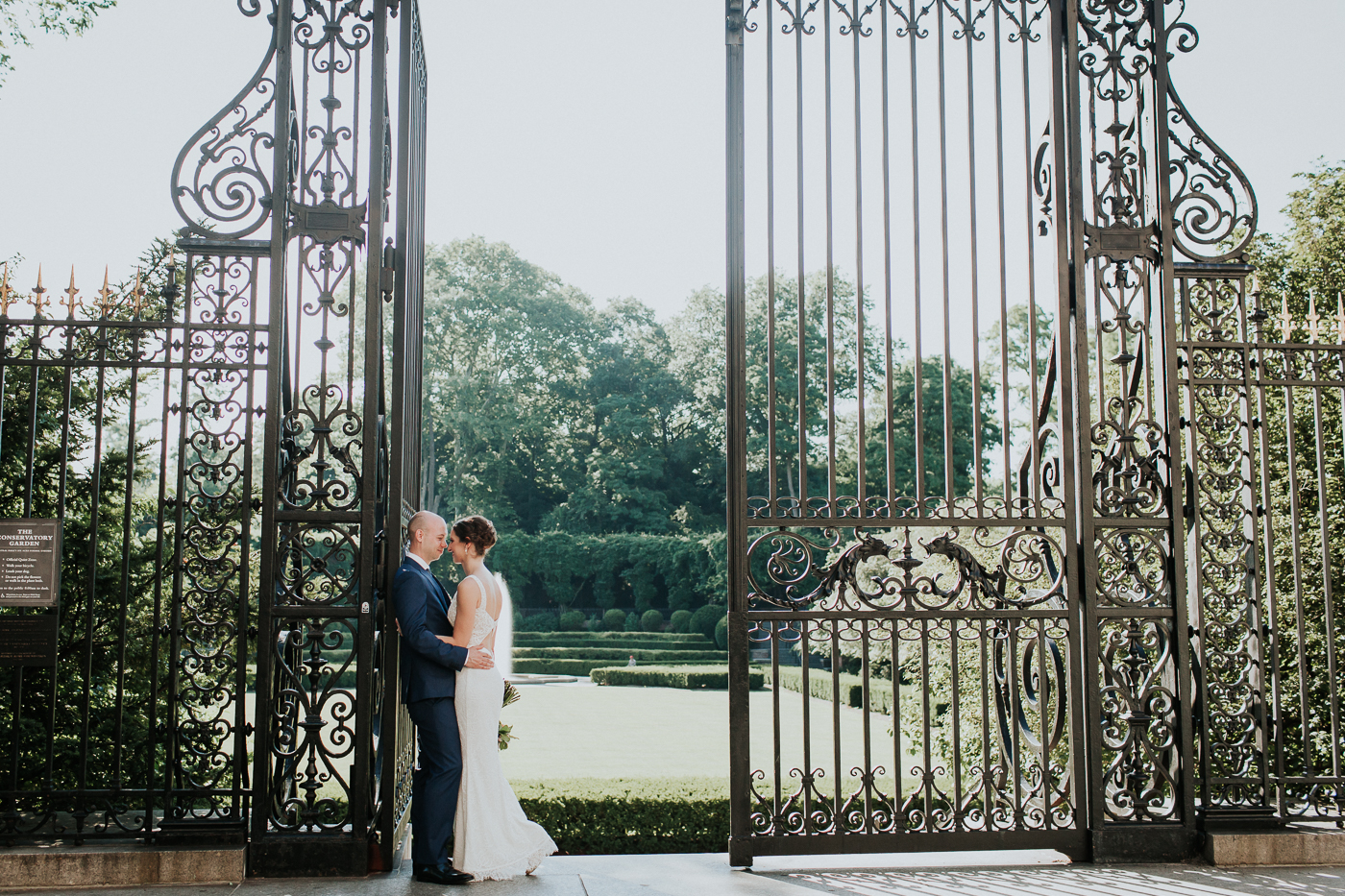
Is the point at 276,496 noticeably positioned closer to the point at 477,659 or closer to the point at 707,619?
the point at 477,659

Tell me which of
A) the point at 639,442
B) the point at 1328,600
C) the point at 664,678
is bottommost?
the point at 664,678

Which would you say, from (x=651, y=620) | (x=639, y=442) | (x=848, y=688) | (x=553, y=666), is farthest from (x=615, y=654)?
(x=639, y=442)

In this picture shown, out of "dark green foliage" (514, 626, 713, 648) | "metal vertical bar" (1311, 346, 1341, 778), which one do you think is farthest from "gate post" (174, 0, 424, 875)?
"dark green foliage" (514, 626, 713, 648)

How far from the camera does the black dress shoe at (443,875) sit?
15.3ft

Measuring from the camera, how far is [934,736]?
11656 mm

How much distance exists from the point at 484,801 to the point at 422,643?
30.4 inches

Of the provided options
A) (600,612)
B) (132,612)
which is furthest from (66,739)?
(600,612)

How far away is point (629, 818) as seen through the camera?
8.71 meters

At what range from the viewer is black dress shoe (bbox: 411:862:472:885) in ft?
15.3

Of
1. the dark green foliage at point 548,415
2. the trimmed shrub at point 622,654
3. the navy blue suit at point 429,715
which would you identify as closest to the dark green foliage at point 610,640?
the trimmed shrub at point 622,654

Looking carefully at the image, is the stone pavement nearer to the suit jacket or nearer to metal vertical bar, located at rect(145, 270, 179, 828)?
metal vertical bar, located at rect(145, 270, 179, 828)

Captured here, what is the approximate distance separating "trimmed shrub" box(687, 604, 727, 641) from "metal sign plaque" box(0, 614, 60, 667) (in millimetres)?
28523

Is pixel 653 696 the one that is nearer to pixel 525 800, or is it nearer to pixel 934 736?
pixel 934 736

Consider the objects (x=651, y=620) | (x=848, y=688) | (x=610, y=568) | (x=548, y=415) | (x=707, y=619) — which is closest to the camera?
(x=848, y=688)
